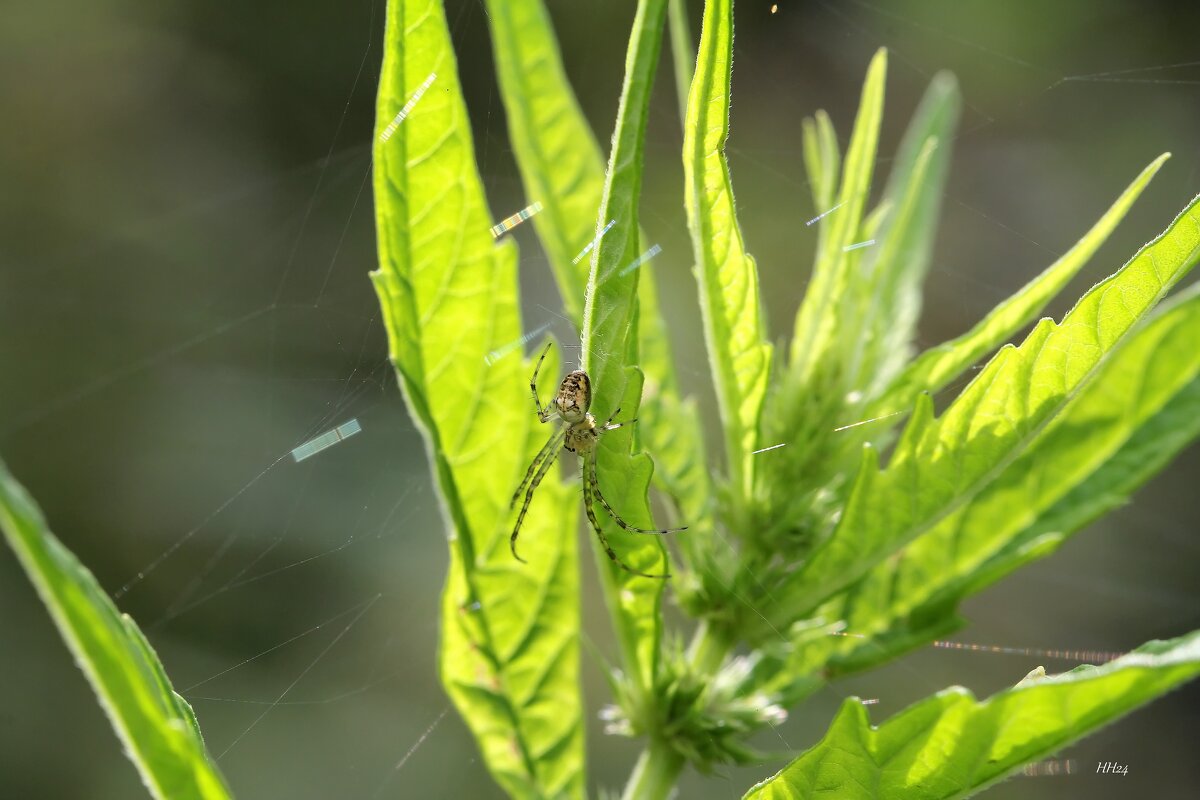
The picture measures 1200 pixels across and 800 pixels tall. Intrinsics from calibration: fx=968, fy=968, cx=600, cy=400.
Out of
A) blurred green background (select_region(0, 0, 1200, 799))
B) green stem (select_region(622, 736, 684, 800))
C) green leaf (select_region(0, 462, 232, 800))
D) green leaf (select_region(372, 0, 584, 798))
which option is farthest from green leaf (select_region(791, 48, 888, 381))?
blurred green background (select_region(0, 0, 1200, 799))

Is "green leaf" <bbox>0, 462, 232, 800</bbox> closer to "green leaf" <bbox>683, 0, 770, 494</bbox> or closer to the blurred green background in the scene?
"green leaf" <bbox>683, 0, 770, 494</bbox>

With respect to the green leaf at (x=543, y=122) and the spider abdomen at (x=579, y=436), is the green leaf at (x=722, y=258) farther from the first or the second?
the spider abdomen at (x=579, y=436)

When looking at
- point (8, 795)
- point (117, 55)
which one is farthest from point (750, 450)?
point (117, 55)

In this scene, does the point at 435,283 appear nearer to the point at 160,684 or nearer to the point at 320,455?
the point at 160,684

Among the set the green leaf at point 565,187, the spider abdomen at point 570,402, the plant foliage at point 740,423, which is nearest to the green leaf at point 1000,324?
the plant foliage at point 740,423

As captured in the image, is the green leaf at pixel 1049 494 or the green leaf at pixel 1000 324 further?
the green leaf at pixel 1000 324
